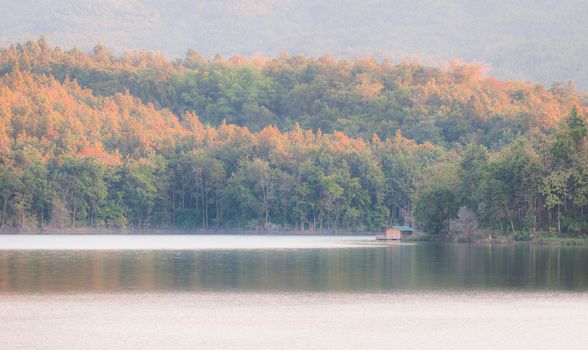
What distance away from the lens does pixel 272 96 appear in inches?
5502

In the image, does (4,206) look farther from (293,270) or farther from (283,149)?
(293,270)

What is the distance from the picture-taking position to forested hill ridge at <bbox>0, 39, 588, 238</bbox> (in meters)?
70.1

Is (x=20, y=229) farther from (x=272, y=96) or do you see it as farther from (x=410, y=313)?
(x=410, y=313)

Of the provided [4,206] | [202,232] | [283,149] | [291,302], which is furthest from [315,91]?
[291,302]

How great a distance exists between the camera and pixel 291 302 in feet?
104

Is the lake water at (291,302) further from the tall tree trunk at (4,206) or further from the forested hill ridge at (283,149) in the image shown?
the tall tree trunk at (4,206)

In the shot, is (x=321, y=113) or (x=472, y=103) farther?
(x=321, y=113)

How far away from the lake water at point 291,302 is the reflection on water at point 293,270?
0.08 m

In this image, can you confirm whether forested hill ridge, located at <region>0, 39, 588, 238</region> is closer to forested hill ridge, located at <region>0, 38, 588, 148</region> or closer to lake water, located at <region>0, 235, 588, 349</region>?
forested hill ridge, located at <region>0, 38, 588, 148</region>

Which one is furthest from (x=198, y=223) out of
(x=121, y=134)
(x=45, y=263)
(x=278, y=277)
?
(x=278, y=277)

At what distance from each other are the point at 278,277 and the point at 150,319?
42.3ft

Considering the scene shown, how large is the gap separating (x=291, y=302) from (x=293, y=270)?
12.1 metres

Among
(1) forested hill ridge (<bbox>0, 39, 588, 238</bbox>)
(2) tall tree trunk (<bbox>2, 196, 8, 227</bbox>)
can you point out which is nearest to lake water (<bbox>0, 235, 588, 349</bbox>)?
(1) forested hill ridge (<bbox>0, 39, 588, 238</bbox>)

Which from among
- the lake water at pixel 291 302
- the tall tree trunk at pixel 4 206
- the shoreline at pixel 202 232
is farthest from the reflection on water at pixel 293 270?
the tall tree trunk at pixel 4 206
